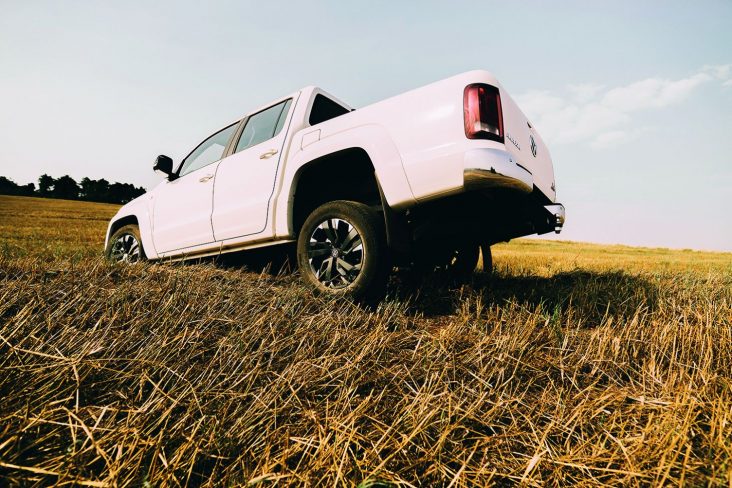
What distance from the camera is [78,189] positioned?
2931 inches

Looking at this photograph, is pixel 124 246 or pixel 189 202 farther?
pixel 124 246

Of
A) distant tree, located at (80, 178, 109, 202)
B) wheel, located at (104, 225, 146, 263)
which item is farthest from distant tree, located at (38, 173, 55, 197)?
wheel, located at (104, 225, 146, 263)

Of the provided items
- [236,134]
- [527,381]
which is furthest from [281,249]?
[527,381]

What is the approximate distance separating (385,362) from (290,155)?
2.21 metres

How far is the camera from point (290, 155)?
3295 millimetres

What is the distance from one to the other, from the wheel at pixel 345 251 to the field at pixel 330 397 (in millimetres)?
333

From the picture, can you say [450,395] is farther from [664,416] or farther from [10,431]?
[10,431]

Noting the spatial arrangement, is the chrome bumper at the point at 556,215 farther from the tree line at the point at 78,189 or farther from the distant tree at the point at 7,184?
the distant tree at the point at 7,184

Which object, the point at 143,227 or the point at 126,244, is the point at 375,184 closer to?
the point at 143,227

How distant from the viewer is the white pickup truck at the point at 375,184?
2.33 m

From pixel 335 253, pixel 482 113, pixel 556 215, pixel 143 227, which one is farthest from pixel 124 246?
pixel 556 215

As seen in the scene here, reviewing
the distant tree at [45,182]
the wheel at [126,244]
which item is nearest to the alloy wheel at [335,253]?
the wheel at [126,244]

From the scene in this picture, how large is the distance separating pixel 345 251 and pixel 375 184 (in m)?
0.75

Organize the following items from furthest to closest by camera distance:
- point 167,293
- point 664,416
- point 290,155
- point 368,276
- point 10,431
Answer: point 290,155
point 368,276
point 167,293
point 664,416
point 10,431
